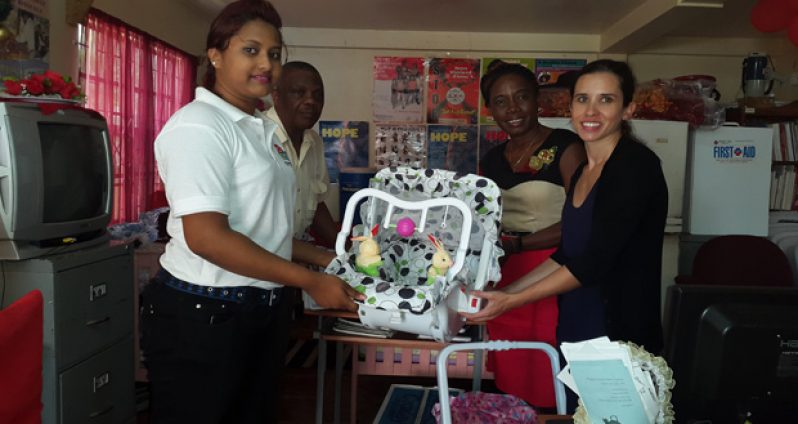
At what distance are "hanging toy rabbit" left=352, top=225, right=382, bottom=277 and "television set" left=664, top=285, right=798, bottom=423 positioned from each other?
972 millimetres

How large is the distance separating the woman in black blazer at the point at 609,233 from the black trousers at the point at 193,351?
2.34ft

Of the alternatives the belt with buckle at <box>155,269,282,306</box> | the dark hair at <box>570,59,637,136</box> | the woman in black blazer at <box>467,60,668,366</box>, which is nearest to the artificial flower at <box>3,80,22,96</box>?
the belt with buckle at <box>155,269,282,306</box>

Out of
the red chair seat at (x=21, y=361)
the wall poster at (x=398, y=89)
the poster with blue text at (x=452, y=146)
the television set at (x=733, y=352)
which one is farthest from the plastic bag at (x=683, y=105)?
the red chair seat at (x=21, y=361)

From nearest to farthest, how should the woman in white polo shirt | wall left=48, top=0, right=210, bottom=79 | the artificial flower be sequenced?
the woman in white polo shirt < the artificial flower < wall left=48, top=0, right=210, bottom=79

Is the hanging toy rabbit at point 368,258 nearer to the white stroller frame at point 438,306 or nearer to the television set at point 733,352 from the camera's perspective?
the white stroller frame at point 438,306

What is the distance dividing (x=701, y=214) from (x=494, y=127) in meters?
2.06

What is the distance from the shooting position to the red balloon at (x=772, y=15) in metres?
3.67

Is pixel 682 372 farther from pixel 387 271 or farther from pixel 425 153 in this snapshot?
pixel 425 153

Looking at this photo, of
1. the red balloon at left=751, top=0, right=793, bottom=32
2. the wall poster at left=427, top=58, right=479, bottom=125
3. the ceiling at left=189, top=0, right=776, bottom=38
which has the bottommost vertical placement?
the wall poster at left=427, top=58, right=479, bottom=125

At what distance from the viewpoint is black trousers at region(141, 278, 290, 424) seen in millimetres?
1458

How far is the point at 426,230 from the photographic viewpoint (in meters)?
2.18

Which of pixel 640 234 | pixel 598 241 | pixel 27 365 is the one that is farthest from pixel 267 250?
pixel 640 234

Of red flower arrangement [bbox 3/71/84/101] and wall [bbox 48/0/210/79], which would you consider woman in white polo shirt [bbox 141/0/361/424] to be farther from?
wall [bbox 48/0/210/79]

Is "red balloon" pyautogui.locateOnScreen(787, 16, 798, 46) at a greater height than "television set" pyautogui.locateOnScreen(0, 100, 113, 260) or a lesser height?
greater
